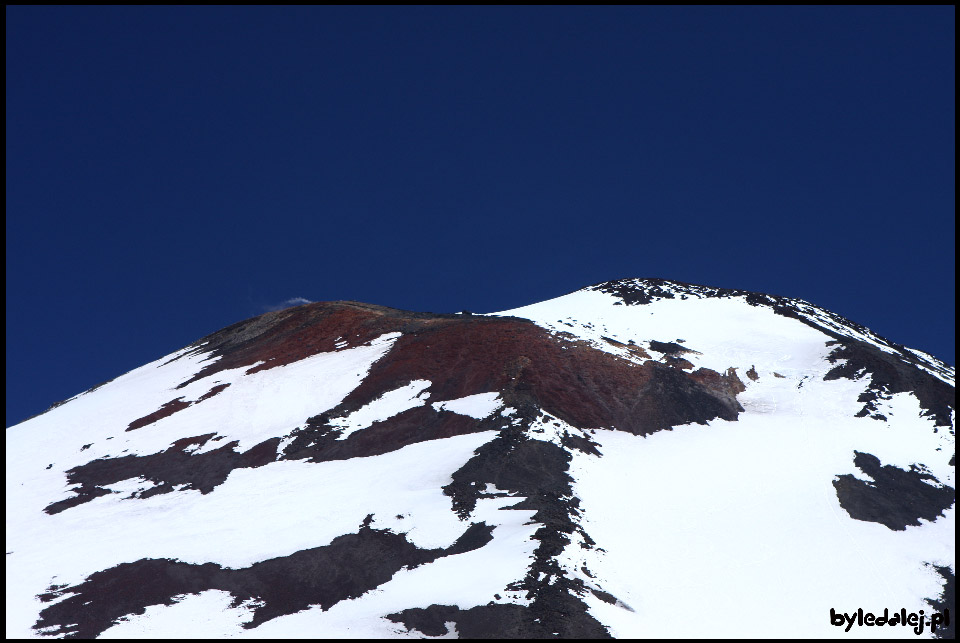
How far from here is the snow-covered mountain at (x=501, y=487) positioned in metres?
24.8

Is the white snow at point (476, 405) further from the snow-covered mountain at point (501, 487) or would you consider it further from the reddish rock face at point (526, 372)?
the reddish rock face at point (526, 372)

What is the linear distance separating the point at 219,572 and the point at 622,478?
586 inches

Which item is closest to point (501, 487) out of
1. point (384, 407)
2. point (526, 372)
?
point (526, 372)

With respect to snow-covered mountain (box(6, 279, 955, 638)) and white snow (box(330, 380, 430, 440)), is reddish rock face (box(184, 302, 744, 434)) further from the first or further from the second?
white snow (box(330, 380, 430, 440))

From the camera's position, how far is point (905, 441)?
1414 inches

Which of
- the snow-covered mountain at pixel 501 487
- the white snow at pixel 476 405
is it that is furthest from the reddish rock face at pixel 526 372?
the white snow at pixel 476 405

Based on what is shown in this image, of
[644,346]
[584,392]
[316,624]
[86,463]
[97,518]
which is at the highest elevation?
[644,346]

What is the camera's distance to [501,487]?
3016 centimetres

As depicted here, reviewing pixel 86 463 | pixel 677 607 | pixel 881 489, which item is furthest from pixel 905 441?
pixel 86 463

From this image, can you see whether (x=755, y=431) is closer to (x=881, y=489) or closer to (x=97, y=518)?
(x=881, y=489)

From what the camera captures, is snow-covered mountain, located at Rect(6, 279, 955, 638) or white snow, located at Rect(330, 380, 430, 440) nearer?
snow-covered mountain, located at Rect(6, 279, 955, 638)

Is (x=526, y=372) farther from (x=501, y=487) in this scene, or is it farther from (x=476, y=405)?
(x=501, y=487)

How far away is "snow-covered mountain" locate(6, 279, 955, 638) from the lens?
81.5 feet

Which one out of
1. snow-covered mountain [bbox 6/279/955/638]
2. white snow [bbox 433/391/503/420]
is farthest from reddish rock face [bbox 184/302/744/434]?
white snow [bbox 433/391/503/420]
